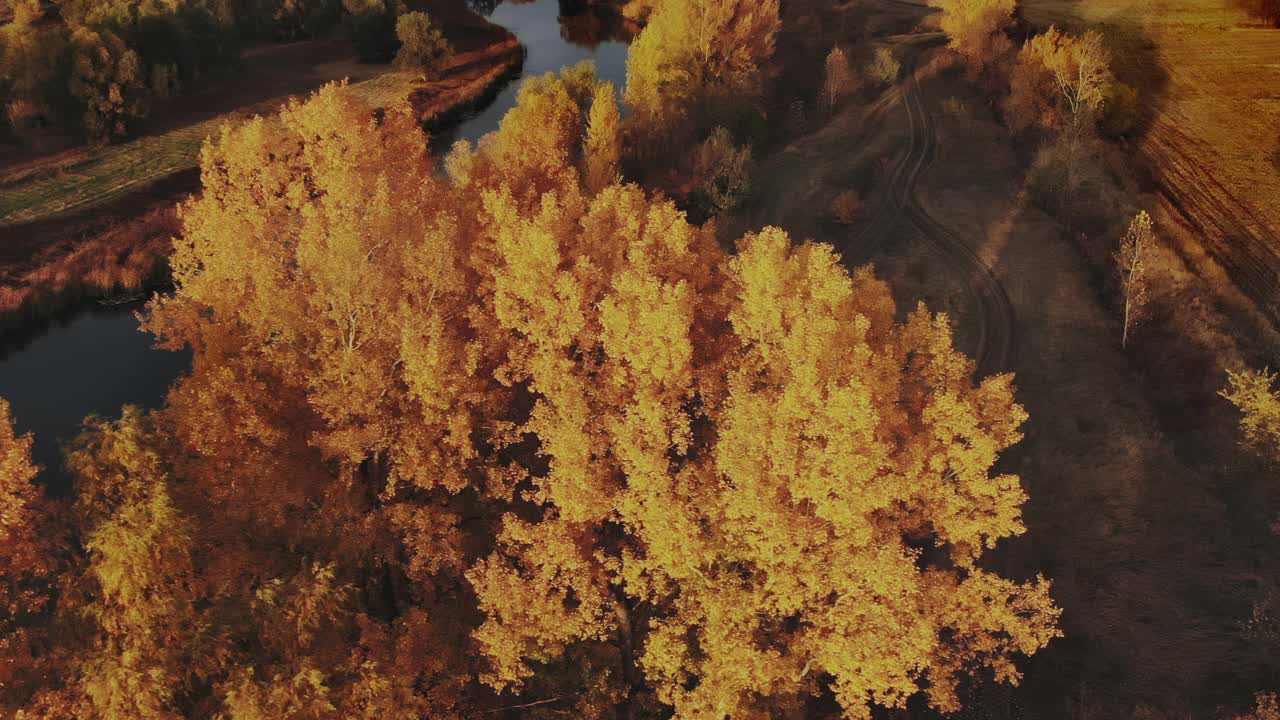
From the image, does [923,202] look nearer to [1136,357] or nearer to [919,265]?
[919,265]

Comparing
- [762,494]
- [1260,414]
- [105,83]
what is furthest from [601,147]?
[105,83]

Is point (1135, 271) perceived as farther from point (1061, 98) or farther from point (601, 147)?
point (601, 147)

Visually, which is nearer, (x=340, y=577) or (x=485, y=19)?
(x=340, y=577)

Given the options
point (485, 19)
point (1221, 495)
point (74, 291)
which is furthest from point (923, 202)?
point (485, 19)

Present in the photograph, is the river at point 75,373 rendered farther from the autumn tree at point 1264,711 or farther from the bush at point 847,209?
the autumn tree at point 1264,711

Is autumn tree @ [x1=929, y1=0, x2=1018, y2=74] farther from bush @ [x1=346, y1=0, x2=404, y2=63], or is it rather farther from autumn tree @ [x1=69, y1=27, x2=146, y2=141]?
autumn tree @ [x1=69, y1=27, x2=146, y2=141]

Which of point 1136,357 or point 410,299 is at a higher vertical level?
point 410,299

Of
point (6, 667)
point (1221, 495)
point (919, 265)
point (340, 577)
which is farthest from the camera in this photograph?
point (919, 265)

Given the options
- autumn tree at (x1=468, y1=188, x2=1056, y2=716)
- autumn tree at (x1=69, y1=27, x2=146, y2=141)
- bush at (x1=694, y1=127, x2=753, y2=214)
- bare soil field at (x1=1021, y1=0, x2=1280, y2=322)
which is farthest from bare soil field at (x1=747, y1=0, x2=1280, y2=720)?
autumn tree at (x1=69, y1=27, x2=146, y2=141)
